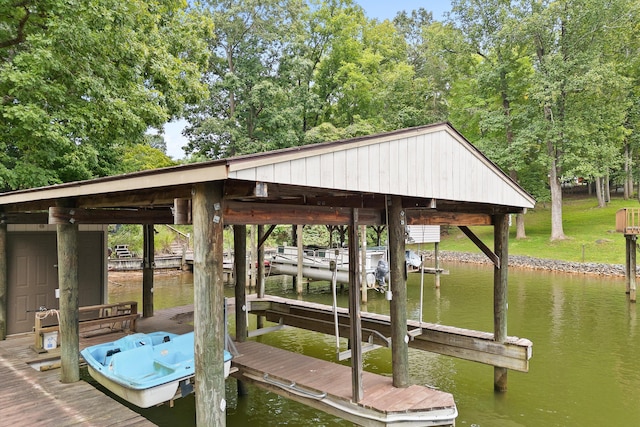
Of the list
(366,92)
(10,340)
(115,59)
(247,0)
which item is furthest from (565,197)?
(10,340)

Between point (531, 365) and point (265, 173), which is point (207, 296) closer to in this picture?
point (265, 173)

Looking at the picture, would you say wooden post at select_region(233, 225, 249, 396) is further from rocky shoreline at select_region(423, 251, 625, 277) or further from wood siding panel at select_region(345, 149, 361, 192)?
rocky shoreline at select_region(423, 251, 625, 277)

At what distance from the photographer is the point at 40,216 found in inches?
340

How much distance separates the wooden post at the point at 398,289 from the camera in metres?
5.80

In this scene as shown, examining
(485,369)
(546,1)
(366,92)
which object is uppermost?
A: (546,1)

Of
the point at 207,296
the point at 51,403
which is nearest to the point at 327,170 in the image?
the point at 207,296

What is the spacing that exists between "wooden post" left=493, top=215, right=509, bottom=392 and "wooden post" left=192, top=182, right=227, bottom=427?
5.67 metres

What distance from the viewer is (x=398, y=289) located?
5.88 metres

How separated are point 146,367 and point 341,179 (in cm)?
429

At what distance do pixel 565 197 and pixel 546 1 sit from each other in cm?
1857

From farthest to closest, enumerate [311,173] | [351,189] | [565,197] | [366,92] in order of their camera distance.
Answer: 1. [565,197]
2. [366,92]
3. [351,189]
4. [311,173]

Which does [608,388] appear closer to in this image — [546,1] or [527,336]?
[527,336]

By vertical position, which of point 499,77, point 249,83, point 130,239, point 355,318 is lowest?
point 355,318

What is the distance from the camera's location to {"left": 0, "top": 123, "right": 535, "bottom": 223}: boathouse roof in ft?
11.8
